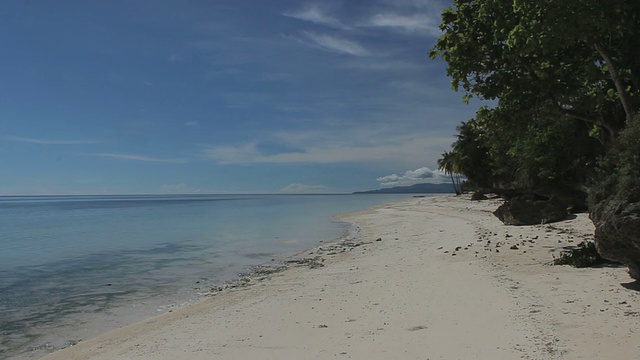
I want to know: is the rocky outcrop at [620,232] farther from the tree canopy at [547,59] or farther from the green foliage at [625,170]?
the tree canopy at [547,59]

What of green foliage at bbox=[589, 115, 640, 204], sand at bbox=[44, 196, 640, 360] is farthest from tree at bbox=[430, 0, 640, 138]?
sand at bbox=[44, 196, 640, 360]

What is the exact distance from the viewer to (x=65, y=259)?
24.6 m

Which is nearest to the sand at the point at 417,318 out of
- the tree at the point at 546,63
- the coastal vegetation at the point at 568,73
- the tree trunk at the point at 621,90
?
the coastal vegetation at the point at 568,73

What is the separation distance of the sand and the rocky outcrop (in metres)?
0.74

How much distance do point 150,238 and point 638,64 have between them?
33.8 m

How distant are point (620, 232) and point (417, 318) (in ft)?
13.0

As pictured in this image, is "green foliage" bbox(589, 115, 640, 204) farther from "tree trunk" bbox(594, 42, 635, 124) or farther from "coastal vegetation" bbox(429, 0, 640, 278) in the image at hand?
"tree trunk" bbox(594, 42, 635, 124)

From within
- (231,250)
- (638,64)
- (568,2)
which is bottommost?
(231,250)

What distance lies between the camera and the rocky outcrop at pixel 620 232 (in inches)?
297

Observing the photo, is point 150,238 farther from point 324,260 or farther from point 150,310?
point 150,310

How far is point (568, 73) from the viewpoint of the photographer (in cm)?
1258

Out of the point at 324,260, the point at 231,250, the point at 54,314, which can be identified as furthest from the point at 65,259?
the point at 324,260

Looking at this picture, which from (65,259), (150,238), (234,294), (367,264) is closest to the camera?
(234,294)

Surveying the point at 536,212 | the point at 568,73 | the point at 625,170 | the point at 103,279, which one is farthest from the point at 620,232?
the point at 103,279
